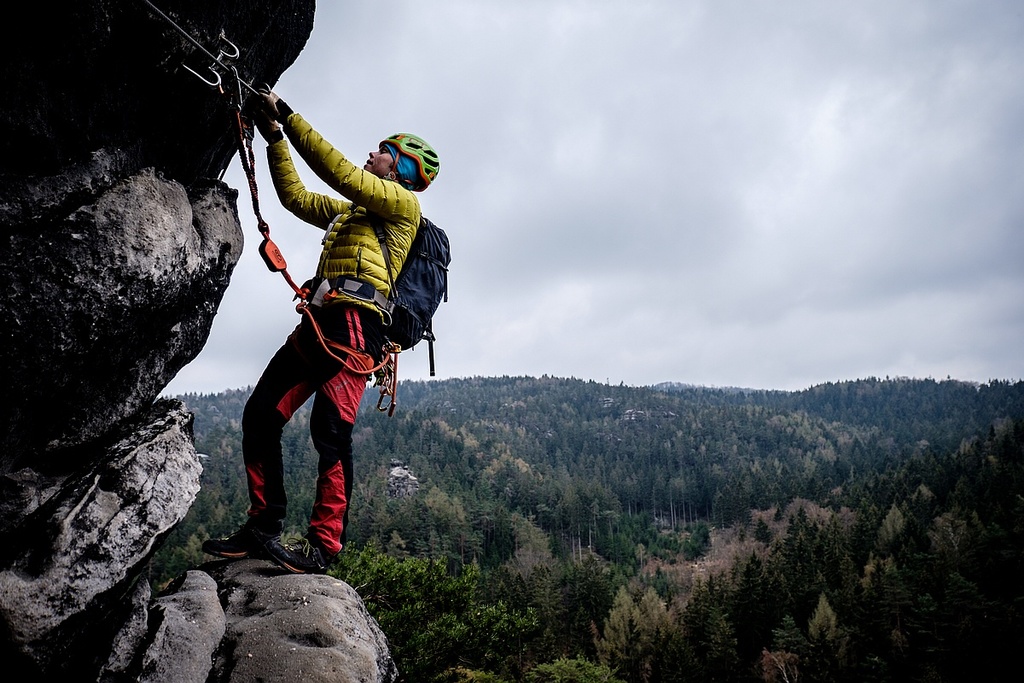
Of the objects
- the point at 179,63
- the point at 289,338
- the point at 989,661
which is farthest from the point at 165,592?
the point at 989,661

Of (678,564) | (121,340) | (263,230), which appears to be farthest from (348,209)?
(678,564)

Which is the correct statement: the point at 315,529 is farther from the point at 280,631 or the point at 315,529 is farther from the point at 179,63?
the point at 179,63

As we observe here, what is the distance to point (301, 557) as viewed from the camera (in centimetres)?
481

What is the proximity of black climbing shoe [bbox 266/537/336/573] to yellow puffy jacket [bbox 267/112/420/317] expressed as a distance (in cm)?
211

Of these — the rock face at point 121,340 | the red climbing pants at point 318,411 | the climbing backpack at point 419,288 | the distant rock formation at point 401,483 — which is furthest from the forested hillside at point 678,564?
the climbing backpack at point 419,288

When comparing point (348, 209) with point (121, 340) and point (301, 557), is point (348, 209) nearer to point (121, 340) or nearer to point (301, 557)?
point (121, 340)

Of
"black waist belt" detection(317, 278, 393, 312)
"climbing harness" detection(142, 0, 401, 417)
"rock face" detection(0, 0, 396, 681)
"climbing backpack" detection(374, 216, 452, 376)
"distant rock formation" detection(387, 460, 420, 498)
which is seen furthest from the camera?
"distant rock formation" detection(387, 460, 420, 498)

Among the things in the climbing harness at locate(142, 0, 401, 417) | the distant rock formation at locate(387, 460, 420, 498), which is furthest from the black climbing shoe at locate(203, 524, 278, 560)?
the distant rock formation at locate(387, 460, 420, 498)

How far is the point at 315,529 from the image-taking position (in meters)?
4.79

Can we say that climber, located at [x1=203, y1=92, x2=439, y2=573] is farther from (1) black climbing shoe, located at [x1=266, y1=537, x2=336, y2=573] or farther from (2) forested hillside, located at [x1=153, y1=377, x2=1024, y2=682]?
(2) forested hillside, located at [x1=153, y1=377, x2=1024, y2=682]

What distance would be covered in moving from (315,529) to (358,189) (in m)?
2.77

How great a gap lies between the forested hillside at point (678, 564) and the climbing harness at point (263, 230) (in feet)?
20.7

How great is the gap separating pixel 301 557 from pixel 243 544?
54cm

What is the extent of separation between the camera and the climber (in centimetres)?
443
